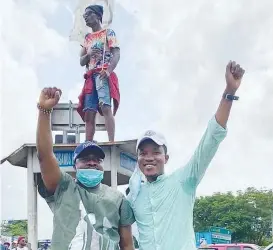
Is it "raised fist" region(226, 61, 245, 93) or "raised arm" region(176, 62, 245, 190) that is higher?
"raised fist" region(226, 61, 245, 93)

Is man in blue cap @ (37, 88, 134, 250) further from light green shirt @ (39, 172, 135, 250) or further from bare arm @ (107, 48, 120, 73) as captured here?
bare arm @ (107, 48, 120, 73)

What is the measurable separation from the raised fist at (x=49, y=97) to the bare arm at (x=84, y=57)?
153 inches

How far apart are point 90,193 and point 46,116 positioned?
54 centimetres

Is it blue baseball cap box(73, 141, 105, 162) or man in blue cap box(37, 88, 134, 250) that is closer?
man in blue cap box(37, 88, 134, 250)

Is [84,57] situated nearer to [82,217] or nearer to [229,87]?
[229,87]

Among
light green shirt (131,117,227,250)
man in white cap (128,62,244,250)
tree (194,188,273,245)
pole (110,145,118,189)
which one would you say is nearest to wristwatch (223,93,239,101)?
man in white cap (128,62,244,250)

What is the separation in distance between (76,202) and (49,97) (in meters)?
0.64

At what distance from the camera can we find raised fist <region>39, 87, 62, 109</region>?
297 centimetres

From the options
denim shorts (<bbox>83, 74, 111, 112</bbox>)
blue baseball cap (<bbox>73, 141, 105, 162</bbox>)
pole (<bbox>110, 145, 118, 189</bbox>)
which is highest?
denim shorts (<bbox>83, 74, 111, 112</bbox>)

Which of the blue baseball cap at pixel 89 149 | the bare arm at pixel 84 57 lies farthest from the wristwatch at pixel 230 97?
the bare arm at pixel 84 57

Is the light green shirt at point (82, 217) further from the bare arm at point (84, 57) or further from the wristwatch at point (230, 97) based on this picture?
the bare arm at point (84, 57)

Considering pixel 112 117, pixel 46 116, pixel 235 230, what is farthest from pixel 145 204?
pixel 235 230

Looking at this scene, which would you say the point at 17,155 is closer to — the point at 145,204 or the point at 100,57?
the point at 100,57

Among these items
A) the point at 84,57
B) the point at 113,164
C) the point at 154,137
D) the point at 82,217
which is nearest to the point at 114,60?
the point at 84,57
